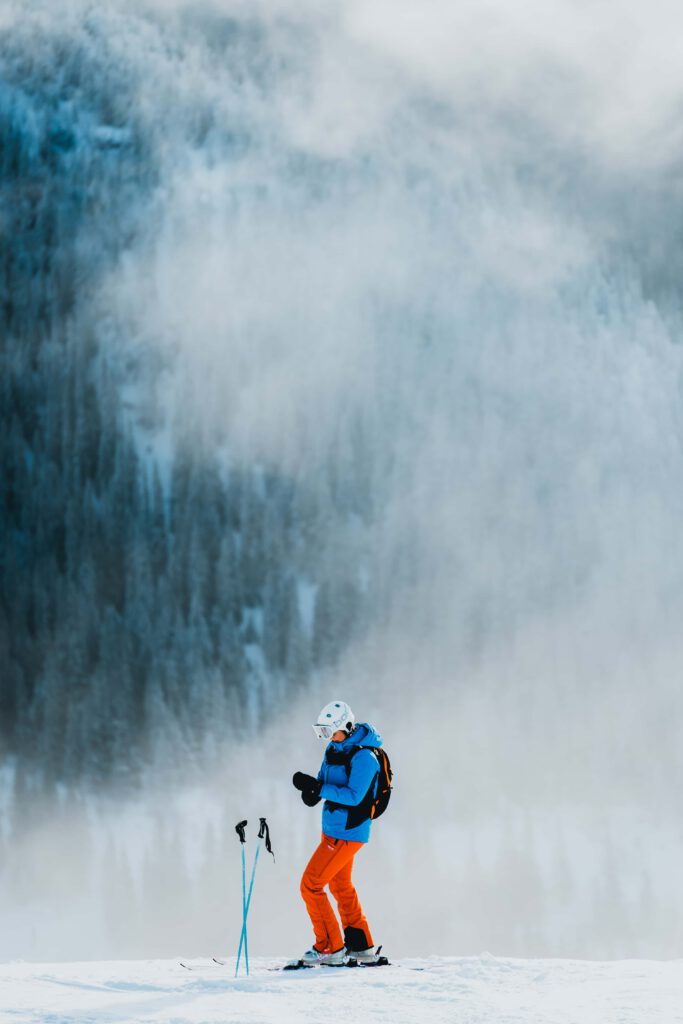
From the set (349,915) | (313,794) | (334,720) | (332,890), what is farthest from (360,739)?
(349,915)

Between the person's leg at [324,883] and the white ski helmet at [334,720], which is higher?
the white ski helmet at [334,720]

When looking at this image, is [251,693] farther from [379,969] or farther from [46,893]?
[379,969]

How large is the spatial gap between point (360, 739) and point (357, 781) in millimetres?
295

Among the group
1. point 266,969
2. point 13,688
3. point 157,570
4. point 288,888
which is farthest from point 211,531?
point 266,969

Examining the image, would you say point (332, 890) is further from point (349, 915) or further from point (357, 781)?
point (357, 781)

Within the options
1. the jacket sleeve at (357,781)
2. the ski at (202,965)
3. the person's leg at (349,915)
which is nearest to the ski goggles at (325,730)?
the jacket sleeve at (357,781)

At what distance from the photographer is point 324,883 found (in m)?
8.34

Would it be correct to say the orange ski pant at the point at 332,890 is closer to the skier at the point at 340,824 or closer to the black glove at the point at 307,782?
the skier at the point at 340,824

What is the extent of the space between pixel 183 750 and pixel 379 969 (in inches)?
1739

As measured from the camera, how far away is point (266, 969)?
27.4 ft

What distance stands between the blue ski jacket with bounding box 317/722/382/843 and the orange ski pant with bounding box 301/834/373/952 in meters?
0.09

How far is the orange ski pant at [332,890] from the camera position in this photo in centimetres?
834

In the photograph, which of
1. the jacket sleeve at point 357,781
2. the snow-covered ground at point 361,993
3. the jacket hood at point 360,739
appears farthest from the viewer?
the jacket hood at point 360,739

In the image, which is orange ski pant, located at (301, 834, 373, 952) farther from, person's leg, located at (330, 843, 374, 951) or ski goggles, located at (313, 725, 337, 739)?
ski goggles, located at (313, 725, 337, 739)
